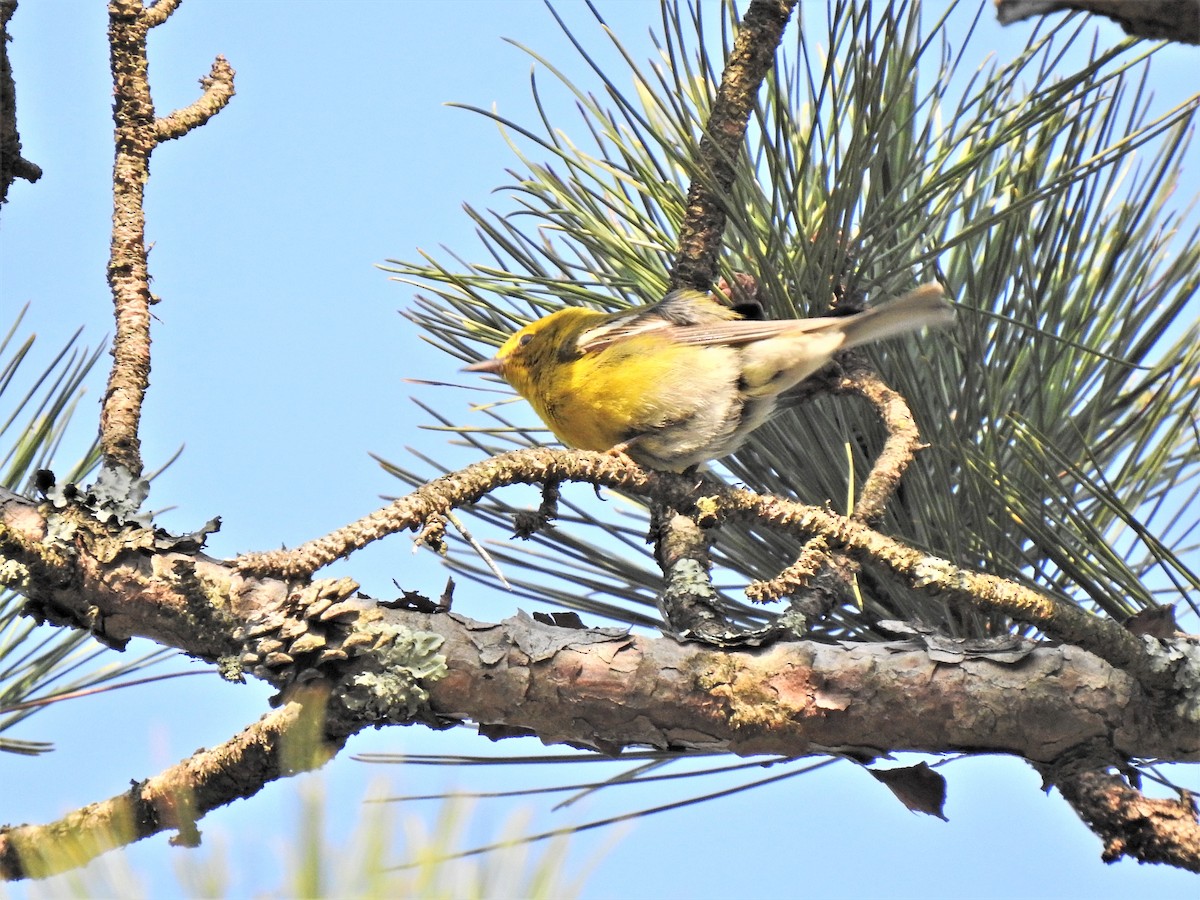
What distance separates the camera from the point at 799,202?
112 inches

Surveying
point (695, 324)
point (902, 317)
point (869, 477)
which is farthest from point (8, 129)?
point (902, 317)

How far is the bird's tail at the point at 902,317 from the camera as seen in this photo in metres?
2.41

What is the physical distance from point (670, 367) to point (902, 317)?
626 millimetres

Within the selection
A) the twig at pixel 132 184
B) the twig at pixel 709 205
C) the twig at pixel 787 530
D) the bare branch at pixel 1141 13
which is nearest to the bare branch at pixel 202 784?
the twig at pixel 787 530

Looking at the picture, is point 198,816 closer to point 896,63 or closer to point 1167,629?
point 1167,629

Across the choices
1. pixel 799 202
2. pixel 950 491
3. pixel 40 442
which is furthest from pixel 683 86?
pixel 40 442

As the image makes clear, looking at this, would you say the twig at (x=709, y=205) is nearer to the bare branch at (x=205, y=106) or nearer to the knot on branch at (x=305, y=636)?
the knot on branch at (x=305, y=636)

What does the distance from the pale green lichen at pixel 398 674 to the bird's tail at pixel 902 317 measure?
4.05ft

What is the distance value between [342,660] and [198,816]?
28cm

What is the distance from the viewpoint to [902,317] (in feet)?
8.20

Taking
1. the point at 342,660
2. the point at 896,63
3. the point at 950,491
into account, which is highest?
the point at 896,63

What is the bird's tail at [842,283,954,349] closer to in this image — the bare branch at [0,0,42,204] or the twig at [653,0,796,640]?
the twig at [653,0,796,640]

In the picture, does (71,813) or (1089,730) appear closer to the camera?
(71,813)

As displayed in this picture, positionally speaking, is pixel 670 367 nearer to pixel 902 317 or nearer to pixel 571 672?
pixel 902 317
